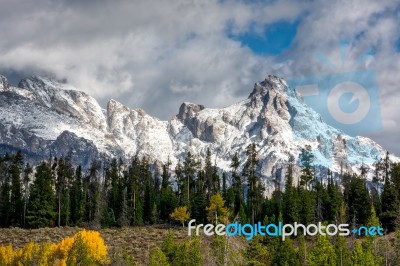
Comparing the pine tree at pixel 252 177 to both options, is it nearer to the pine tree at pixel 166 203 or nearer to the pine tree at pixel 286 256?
the pine tree at pixel 166 203

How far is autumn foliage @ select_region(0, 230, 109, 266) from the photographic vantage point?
71.1m

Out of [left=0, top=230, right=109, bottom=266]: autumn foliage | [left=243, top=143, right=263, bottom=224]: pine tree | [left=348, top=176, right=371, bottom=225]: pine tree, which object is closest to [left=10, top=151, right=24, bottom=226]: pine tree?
[left=0, top=230, right=109, bottom=266]: autumn foliage

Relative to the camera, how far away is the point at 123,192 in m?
115

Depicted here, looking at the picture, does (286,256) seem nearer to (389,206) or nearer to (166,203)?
(389,206)

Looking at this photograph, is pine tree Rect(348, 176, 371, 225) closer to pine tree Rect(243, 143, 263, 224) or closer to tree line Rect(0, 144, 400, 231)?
tree line Rect(0, 144, 400, 231)

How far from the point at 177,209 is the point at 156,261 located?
1730 inches

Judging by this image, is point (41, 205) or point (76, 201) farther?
point (76, 201)

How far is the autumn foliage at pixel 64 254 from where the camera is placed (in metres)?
71.1

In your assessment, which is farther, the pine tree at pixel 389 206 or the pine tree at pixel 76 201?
the pine tree at pixel 76 201

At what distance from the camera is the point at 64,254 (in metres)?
73.8

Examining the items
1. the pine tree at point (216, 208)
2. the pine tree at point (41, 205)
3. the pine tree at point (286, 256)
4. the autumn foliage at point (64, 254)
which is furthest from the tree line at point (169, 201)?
the autumn foliage at point (64, 254)

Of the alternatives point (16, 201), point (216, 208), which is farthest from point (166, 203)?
point (16, 201)

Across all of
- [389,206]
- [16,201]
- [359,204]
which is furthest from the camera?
[16,201]

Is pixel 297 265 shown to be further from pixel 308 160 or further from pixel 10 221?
pixel 10 221
